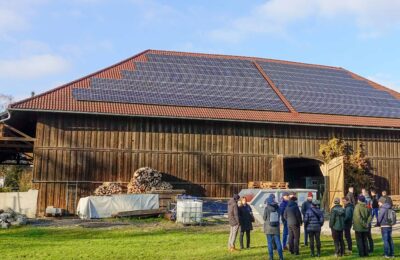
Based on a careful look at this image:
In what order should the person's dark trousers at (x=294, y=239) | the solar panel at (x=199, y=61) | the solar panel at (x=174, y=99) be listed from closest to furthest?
the person's dark trousers at (x=294, y=239)
the solar panel at (x=174, y=99)
the solar panel at (x=199, y=61)

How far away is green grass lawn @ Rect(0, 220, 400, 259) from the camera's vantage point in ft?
40.6

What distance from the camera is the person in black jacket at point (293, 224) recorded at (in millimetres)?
12445

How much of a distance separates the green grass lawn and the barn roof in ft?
26.9

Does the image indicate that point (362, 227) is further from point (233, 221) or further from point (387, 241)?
point (233, 221)

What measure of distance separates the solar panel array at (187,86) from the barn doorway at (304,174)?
13.3ft

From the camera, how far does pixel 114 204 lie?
21.8 m

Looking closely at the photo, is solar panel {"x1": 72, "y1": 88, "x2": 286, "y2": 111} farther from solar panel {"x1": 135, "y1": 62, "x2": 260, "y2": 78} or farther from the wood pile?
the wood pile

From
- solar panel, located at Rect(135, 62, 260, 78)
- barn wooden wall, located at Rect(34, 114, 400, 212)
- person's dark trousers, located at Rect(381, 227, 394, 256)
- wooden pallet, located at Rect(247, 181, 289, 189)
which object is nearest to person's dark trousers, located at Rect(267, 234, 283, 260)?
person's dark trousers, located at Rect(381, 227, 394, 256)

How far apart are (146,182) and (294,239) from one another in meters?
12.6

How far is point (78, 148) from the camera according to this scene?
24.2 metres

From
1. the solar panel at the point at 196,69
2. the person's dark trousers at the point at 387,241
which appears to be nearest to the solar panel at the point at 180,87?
the solar panel at the point at 196,69

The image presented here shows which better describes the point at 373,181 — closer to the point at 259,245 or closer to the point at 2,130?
the point at 259,245

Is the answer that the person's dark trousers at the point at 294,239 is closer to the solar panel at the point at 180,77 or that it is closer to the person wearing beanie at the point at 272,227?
the person wearing beanie at the point at 272,227

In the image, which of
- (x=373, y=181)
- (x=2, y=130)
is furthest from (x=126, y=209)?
(x=373, y=181)
